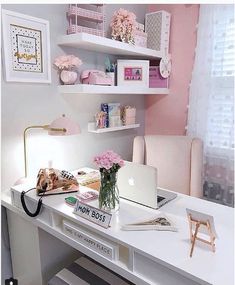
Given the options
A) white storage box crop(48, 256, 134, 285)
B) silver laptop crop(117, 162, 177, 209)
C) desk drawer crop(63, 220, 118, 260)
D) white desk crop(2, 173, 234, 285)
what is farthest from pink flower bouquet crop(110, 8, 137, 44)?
white storage box crop(48, 256, 134, 285)

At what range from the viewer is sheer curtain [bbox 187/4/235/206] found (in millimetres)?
1841

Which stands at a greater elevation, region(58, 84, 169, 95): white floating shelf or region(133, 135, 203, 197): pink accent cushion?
region(58, 84, 169, 95): white floating shelf

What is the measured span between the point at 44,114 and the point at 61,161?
13.9 inches

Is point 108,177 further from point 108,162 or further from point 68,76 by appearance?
point 68,76

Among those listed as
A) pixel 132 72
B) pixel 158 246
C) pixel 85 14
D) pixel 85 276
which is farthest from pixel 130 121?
pixel 158 246

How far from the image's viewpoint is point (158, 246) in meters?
0.92

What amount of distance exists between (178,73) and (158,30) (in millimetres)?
381

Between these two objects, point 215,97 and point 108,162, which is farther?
point 215,97

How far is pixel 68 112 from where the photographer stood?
5.92 feet

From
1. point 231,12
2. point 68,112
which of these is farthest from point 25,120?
point 231,12

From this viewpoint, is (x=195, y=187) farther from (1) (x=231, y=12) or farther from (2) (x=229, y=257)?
(1) (x=231, y=12)

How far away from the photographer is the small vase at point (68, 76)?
1.64 meters

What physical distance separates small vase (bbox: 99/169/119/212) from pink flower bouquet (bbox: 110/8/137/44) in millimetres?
1117

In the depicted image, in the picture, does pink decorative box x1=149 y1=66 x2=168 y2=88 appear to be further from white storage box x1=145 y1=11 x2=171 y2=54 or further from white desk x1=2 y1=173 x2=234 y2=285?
white desk x1=2 y1=173 x2=234 y2=285
